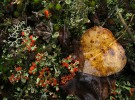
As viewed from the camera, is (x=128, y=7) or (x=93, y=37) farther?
(x=128, y=7)

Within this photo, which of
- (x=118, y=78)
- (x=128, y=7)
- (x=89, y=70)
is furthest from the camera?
(x=128, y=7)

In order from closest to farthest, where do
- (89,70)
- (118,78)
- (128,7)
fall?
(89,70) < (118,78) < (128,7)

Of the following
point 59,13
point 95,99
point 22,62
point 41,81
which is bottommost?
point 95,99

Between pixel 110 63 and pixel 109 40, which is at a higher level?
pixel 109 40

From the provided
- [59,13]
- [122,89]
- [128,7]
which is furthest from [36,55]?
[128,7]

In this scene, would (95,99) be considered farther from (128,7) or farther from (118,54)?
(128,7)

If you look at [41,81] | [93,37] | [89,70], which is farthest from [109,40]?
[41,81]

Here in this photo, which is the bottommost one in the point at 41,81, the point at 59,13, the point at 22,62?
the point at 41,81

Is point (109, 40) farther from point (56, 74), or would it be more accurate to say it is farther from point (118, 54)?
point (56, 74)

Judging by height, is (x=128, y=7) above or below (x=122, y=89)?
above
